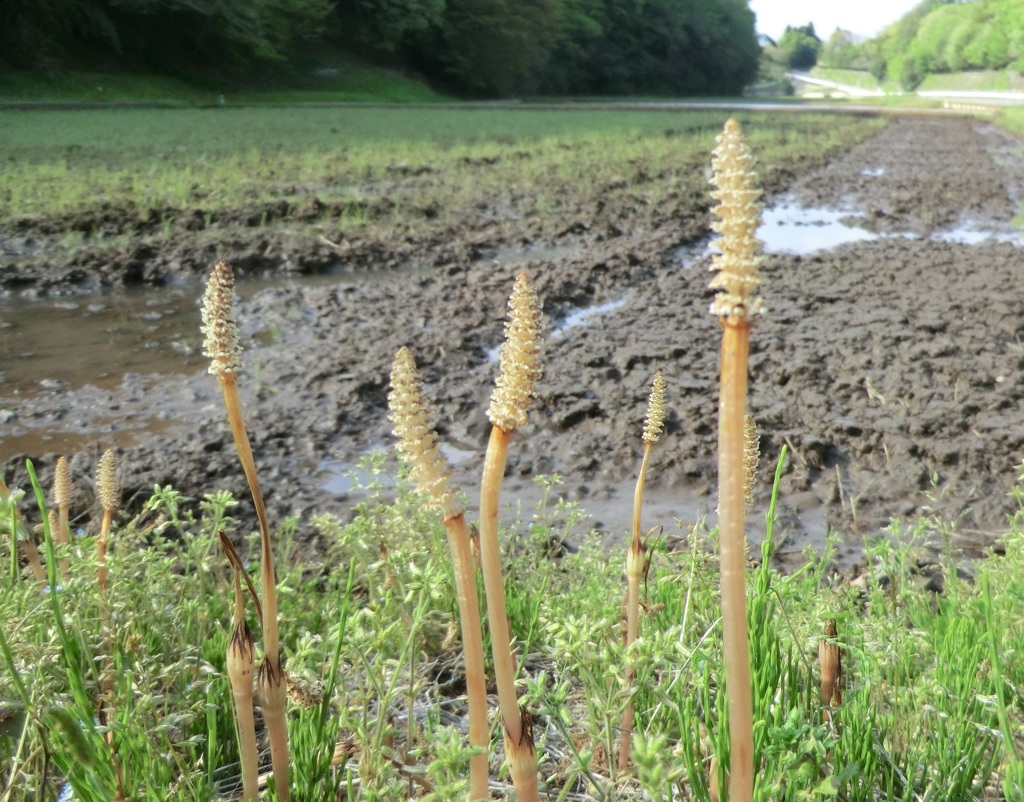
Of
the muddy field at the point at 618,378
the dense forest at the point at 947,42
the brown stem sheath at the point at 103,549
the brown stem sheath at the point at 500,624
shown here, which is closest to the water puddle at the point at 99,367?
the muddy field at the point at 618,378

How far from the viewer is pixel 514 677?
1.18m

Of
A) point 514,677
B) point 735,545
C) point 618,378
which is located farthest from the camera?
point 618,378

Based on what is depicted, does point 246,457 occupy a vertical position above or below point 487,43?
below

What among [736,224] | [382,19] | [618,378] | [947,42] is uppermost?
[947,42]

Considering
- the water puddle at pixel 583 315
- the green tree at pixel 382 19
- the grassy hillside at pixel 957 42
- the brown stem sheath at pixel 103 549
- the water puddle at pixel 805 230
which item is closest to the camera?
the brown stem sheath at pixel 103 549

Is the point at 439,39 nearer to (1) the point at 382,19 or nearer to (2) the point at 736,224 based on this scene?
(1) the point at 382,19

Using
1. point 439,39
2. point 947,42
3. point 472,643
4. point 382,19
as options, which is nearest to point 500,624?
point 472,643

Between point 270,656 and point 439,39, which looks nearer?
point 270,656

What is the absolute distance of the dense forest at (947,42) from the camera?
84375 mm

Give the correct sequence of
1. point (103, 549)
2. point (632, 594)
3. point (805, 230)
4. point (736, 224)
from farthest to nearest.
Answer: point (805, 230), point (103, 549), point (632, 594), point (736, 224)

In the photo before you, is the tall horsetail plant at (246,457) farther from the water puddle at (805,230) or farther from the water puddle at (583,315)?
the water puddle at (805,230)

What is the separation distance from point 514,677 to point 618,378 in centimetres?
434

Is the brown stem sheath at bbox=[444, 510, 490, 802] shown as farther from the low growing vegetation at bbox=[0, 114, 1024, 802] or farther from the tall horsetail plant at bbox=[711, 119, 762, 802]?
the tall horsetail plant at bbox=[711, 119, 762, 802]

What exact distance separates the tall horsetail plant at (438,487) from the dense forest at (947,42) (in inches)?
3455
